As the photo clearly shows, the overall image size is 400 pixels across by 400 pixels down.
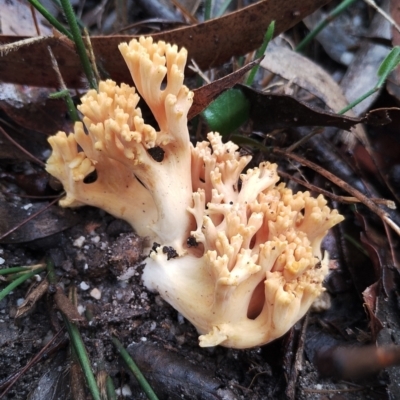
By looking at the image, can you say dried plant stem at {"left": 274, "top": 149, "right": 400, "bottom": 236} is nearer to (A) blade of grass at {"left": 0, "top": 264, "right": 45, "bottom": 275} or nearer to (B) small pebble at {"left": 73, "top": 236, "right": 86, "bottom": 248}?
(B) small pebble at {"left": 73, "top": 236, "right": 86, "bottom": 248}

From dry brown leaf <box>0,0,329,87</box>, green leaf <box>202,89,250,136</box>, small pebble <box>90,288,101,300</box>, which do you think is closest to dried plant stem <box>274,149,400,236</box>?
green leaf <box>202,89,250,136</box>

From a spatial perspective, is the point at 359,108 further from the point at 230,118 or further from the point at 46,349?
the point at 46,349

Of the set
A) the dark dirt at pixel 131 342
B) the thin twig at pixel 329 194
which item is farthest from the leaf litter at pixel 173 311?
the thin twig at pixel 329 194

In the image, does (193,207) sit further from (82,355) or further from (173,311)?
(82,355)

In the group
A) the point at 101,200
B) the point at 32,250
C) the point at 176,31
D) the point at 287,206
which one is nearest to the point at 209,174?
the point at 287,206

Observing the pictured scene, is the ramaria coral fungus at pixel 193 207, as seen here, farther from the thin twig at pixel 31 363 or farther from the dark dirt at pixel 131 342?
the thin twig at pixel 31 363

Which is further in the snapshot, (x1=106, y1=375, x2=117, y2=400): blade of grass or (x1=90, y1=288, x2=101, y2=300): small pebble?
(x1=90, y1=288, x2=101, y2=300): small pebble
